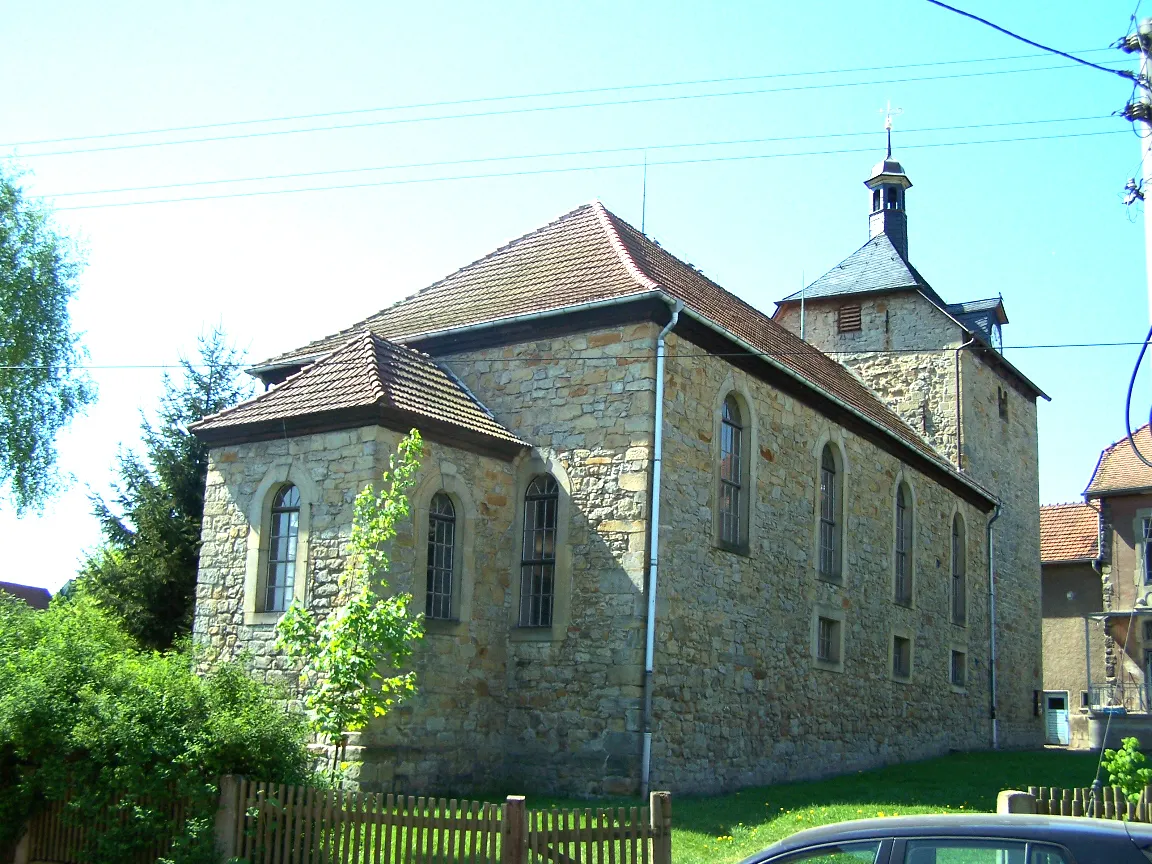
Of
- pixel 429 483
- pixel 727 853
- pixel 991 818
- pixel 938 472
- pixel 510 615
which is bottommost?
pixel 727 853

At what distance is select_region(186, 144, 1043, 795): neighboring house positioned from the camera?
1477 centimetres

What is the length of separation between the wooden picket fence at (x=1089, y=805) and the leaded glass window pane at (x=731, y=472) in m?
7.16

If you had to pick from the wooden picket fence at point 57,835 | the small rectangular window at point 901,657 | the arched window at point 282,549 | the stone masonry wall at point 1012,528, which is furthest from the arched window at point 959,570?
the wooden picket fence at point 57,835

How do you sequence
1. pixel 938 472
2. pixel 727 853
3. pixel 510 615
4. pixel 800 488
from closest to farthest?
pixel 727 853 < pixel 510 615 < pixel 800 488 < pixel 938 472

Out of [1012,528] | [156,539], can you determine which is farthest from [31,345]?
[1012,528]

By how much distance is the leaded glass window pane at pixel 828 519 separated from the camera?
65.4ft

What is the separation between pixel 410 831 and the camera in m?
9.19

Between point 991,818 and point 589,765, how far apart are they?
32.8 ft

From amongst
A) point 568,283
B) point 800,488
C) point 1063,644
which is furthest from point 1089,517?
point 568,283

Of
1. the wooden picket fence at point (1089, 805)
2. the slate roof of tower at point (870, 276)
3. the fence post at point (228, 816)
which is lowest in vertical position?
the fence post at point (228, 816)

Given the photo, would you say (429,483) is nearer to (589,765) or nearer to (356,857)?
(589,765)

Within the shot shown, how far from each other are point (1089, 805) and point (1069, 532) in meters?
28.7

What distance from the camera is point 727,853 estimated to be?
38.1ft

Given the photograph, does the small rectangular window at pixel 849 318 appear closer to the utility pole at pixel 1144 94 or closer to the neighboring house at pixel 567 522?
the neighboring house at pixel 567 522
